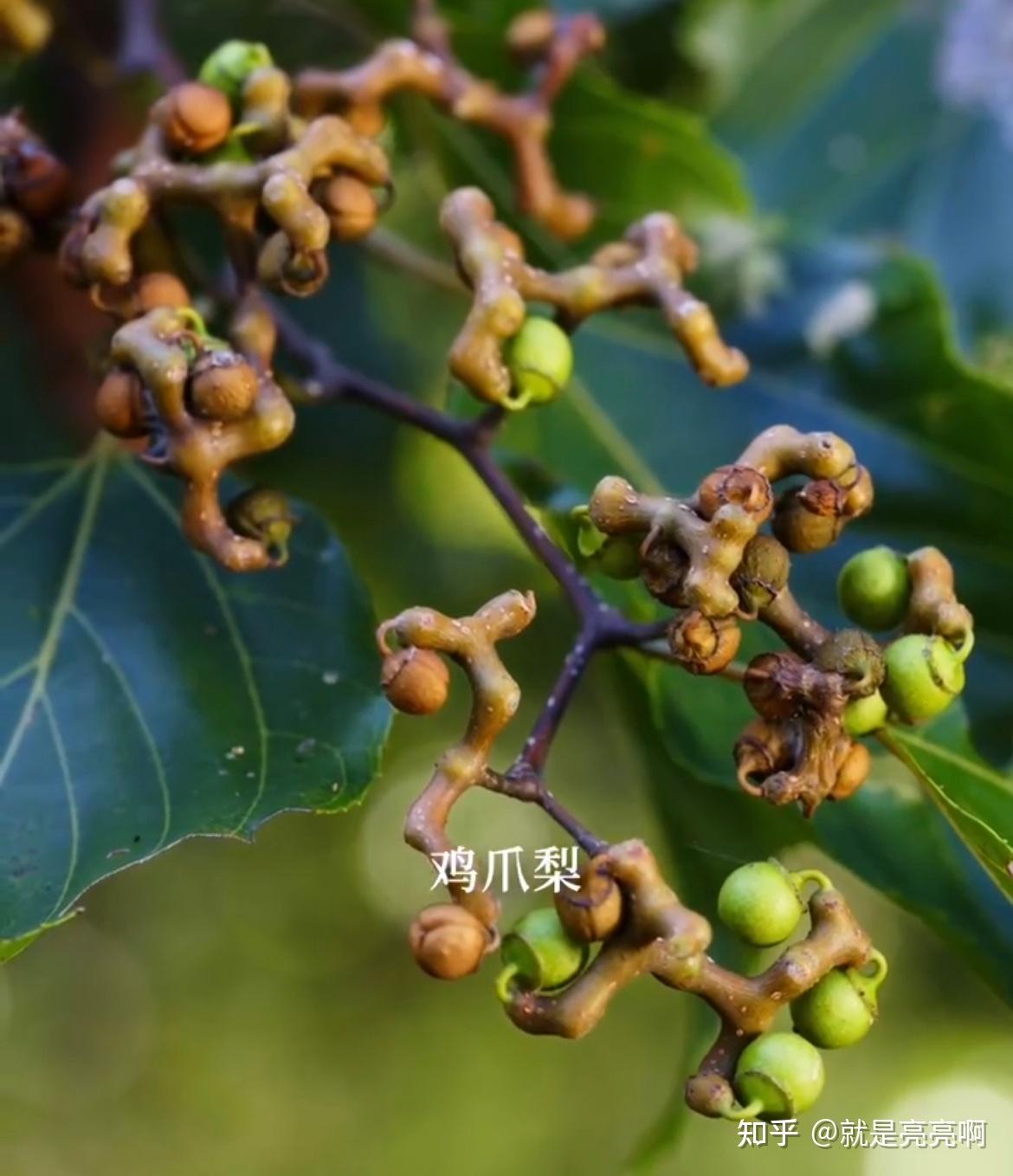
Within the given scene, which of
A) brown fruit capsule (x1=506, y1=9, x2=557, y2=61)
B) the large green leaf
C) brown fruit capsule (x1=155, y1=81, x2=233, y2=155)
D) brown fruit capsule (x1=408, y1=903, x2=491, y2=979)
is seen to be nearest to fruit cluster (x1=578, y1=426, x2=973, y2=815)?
brown fruit capsule (x1=408, y1=903, x2=491, y2=979)

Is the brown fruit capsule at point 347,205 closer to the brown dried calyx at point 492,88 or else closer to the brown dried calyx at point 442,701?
the brown dried calyx at point 492,88

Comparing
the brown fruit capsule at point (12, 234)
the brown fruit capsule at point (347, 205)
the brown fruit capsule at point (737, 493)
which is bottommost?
the brown fruit capsule at point (12, 234)

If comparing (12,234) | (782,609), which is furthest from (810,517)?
(12,234)

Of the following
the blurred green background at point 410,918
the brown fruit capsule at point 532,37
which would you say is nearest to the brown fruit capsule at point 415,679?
the blurred green background at point 410,918

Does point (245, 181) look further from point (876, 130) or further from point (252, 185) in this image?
point (876, 130)

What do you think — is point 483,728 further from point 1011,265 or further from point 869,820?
point 1011,265

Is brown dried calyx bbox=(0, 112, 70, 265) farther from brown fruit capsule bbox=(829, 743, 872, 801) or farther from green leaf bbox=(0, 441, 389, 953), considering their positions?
brown fruit capsule bbox=(829, 743, 872, 801)

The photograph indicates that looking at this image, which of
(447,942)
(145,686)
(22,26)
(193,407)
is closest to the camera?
(447,942)
